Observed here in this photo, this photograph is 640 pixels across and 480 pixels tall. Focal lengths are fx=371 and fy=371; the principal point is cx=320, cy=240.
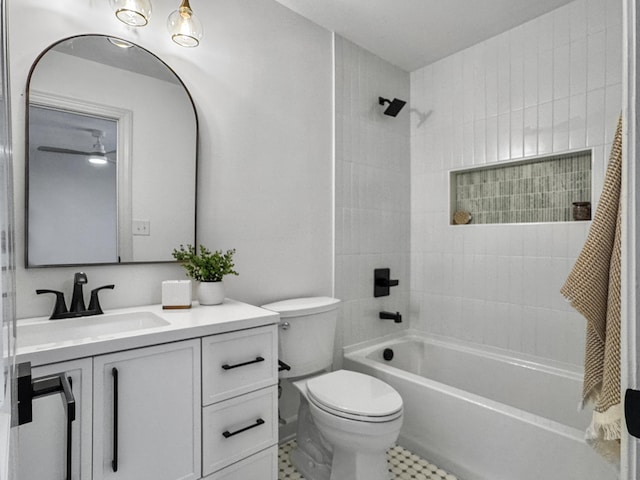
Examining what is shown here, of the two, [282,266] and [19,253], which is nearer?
[19,253]

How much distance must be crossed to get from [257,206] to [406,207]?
1.30 m

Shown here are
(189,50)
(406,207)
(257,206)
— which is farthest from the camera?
(406,207)

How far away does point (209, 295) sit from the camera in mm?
1605

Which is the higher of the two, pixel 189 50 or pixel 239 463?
pixel 189 50

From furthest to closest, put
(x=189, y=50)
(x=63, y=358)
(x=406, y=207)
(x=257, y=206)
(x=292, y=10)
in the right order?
(x=406, y=207), (x=292, y=10), (x=257, y=206), (x=189, y=50), (x=63, y=358)

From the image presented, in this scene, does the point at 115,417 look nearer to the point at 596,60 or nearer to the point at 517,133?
→ the point at 517,133

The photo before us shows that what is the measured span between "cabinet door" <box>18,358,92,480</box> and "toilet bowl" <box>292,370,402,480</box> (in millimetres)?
871

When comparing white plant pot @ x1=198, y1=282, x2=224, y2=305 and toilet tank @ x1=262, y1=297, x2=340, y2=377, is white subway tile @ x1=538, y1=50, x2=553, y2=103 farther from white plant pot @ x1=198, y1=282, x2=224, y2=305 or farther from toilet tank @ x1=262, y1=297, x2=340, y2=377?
white plant pot @ x1=198, y1=282, x2=224, y2=305

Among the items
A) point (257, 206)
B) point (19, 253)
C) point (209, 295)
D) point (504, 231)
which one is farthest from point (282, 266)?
point (504, 231)

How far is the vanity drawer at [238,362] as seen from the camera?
1276 mm

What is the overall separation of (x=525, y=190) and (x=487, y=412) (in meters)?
1.40

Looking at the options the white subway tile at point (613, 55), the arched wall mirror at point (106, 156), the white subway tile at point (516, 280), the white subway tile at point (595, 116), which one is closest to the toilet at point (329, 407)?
the arched wall mirror at point (106, 156)

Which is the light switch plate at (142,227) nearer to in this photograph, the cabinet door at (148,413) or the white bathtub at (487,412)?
the cabinet door at (148,413)

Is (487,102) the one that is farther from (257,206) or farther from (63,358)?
(63,358)
